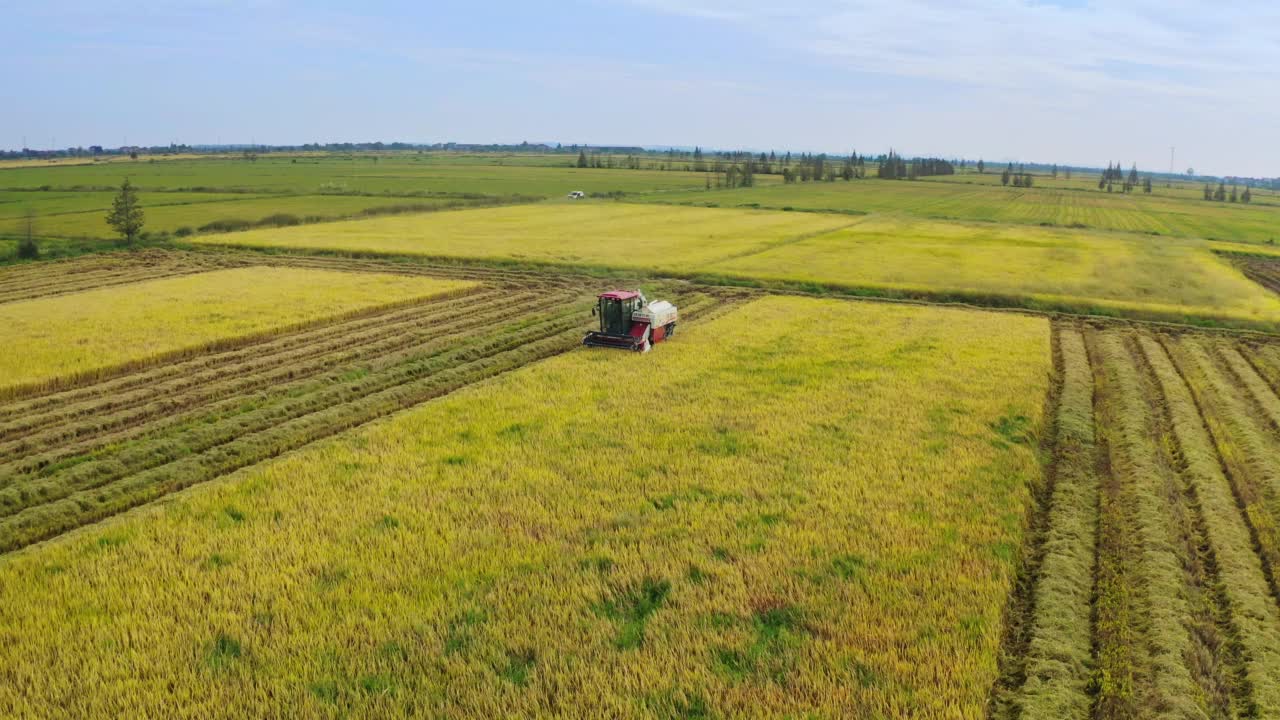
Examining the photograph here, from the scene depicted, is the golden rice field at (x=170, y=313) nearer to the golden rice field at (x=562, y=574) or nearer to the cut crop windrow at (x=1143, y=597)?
the golden rice field at (x=562, y=574)

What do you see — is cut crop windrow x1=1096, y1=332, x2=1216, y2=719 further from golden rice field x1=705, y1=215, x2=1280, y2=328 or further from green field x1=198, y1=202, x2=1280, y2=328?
green field x1=198, y1=202, x2=1280, y2=328

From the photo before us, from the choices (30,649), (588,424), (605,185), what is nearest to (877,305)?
(588,424)

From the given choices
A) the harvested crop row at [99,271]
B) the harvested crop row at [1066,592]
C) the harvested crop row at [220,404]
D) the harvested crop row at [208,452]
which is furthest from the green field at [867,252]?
the harvested crop row at [208,452]

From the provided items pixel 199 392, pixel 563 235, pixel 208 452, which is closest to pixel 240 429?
pixel 208 452

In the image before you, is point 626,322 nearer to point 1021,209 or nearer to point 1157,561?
point 1157,561

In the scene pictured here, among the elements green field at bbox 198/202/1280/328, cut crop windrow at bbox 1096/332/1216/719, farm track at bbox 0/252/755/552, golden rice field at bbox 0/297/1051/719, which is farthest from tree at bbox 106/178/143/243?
cut crop windrow at bbox 1096/332/1216/719

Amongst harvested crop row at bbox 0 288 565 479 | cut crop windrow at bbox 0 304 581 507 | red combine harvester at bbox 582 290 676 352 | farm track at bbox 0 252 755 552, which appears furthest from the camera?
red combine harvester at bbox 582 290 676 352
